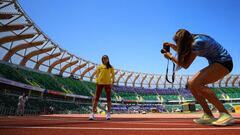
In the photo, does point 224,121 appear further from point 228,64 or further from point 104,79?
point 104,79

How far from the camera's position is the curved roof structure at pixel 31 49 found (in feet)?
83.3

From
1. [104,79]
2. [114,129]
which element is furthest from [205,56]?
[104,79]

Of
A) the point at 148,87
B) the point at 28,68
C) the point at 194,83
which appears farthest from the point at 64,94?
the point at 194,83

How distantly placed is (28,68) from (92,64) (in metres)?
16.0

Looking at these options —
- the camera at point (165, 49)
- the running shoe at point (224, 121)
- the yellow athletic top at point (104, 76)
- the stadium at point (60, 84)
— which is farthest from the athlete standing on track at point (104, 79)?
the running shoe at point (224, 121)

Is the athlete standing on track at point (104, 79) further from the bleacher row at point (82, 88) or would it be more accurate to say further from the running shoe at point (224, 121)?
the bleacher row at point (82, 88)

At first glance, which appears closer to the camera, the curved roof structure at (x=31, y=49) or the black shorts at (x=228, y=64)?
the black shorts at (x=228, y=64)

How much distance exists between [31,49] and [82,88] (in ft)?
63.1

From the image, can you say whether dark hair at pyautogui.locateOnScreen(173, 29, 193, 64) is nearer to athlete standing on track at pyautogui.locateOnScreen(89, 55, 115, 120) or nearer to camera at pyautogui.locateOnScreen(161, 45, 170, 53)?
camera at pyautogui.locateOnScreen(161, 45, 170, 53)

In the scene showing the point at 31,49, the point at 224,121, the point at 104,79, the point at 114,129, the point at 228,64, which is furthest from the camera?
the point at 31,49

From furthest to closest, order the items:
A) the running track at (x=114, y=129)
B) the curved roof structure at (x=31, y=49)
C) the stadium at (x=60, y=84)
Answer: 1. the curved roof structure at (x=31, y=49)
2. the stadium at (x=60, y=84)
3. the running track at (x=114, y=129)

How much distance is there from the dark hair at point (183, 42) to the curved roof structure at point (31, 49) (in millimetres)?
22057

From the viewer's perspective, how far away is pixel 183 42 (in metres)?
3.42

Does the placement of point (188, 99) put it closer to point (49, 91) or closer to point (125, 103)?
point (125, 103)
